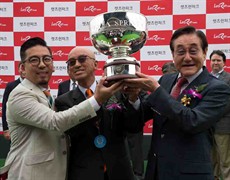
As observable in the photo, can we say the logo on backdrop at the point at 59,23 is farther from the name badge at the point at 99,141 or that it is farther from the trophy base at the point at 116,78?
the trophy base at the point at 116,78

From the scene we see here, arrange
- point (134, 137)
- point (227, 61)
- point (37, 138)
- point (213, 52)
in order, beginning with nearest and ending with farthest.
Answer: point (37, 138) → point (134, 137) → point (213, 52) → point (227, 61)

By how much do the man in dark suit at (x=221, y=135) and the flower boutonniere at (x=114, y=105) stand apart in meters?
2.77

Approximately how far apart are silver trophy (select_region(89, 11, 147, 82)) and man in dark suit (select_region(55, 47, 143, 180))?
20cm

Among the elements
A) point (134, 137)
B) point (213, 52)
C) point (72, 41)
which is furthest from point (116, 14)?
point (72, 41)

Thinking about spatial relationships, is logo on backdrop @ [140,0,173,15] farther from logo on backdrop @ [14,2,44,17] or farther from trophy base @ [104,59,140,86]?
trophy base @ [104,59,140,86]

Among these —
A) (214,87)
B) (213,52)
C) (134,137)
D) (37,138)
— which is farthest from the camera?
(213,52)

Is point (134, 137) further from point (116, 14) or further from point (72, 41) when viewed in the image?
point (116, 14)

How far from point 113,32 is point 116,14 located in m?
0.09

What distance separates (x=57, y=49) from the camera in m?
5.25

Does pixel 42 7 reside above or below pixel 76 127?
above

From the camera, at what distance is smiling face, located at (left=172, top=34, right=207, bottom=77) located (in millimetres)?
1751

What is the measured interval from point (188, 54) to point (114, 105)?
0.50m

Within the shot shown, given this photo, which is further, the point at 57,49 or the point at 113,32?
the point at 57,49

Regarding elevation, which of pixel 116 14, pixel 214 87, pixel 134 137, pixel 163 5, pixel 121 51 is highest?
pixel 163 5
